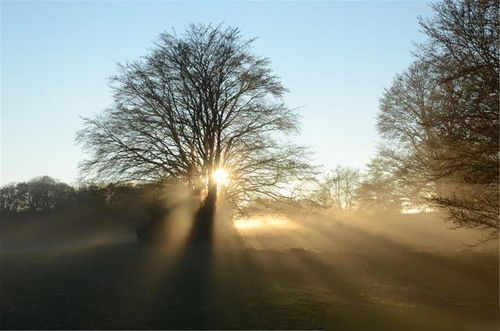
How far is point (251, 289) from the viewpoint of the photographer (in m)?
16.9

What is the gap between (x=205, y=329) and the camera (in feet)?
39.6

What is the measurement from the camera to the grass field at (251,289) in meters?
13.0

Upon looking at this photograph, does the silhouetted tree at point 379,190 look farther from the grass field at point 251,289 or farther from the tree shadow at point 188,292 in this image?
the tree shadow at point 188,292

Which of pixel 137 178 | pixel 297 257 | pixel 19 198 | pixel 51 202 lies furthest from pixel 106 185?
pixel 19 198

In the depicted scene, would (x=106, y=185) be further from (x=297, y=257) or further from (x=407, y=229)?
(x=407, y=229)

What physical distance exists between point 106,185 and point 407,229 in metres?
23.0

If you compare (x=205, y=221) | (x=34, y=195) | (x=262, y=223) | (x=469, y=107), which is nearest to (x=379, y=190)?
(x=262, y=223)

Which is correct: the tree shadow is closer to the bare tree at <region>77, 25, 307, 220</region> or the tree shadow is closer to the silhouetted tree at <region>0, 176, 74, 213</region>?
the bare tree at <region>77, 25, 307, 220</region>

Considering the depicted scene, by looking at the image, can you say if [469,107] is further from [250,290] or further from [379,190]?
[379,190]

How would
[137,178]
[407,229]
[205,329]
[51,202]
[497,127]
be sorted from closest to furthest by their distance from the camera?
[205,329] < [497,127] < [137,178] < [407,229] < [51,202]

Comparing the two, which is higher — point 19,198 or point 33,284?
point 19,198

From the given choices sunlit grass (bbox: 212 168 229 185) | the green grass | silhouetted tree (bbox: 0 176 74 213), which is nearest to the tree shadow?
the green grass

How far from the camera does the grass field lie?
512 inches

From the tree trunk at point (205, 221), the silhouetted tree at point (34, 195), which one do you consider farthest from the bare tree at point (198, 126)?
the silhouetted tree at point (34, 195)
